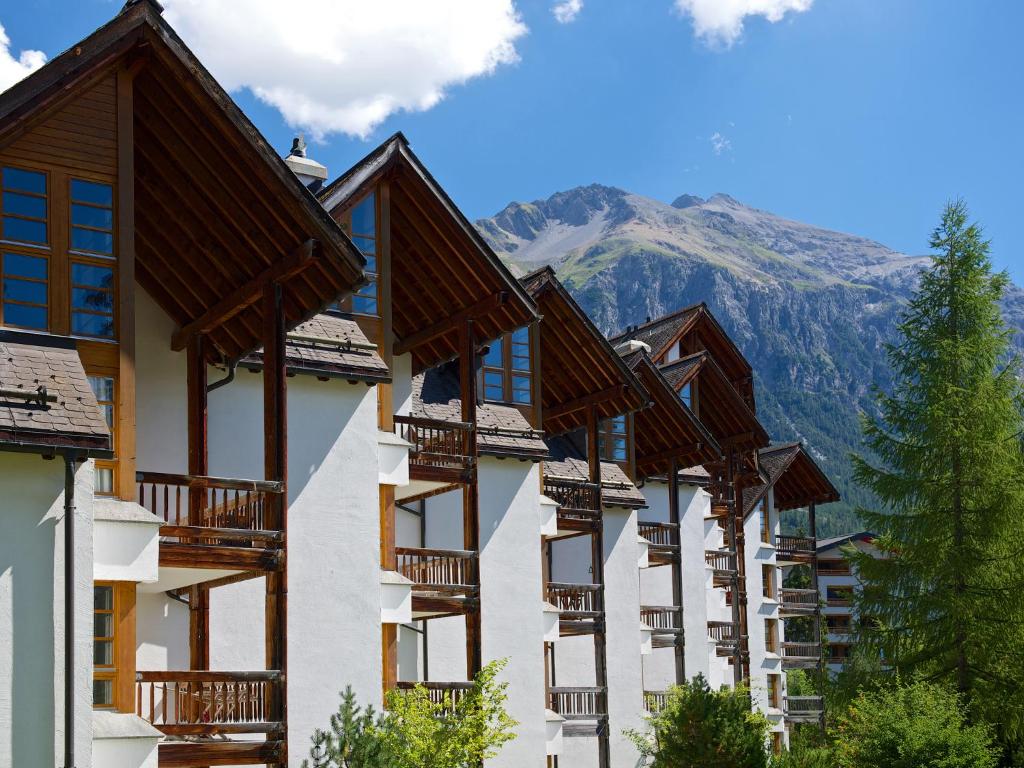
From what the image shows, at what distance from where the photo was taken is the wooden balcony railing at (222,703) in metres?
20.3

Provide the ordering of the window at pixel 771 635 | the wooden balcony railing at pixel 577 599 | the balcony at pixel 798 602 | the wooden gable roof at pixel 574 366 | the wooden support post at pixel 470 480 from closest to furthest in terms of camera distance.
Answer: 1. the wooden support post at pixel 470 480
2. the wooden gable roof at pixel 574 366
3. the wooden balcony railing at pixel 577 599
4. the balcony at pixel 798 602
5. the window at pixel 771 635

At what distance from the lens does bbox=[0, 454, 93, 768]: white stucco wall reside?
1694 cm

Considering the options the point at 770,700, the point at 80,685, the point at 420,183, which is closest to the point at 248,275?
the point at 420,183

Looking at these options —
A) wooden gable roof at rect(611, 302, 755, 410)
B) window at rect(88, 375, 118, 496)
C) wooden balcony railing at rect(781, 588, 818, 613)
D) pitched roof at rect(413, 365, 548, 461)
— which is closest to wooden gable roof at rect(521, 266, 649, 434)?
pitched roof at rect(413, 365, 548, 461)

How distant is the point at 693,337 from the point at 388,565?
24.8 meters

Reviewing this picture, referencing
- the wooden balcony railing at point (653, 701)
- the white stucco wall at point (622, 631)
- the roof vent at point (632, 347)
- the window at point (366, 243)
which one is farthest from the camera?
the roof vent at point (632, 347)

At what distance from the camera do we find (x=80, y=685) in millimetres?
17312

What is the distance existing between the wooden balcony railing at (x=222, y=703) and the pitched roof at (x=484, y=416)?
10588 mm

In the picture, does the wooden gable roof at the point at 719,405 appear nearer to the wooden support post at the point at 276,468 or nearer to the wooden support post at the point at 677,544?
the wooden support post at the point at 677,544

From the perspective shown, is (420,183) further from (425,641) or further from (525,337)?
(425,641)

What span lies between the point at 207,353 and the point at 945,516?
21632 mm

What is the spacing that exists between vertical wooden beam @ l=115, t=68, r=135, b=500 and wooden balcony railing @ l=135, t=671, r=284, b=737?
10.0ft

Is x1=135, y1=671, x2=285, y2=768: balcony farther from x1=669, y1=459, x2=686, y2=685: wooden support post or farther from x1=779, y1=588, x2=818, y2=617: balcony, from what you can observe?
x1=779, y1=588, x2=818, y2=617: balcony

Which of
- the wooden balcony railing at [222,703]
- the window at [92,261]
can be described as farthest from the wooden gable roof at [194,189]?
the wooden balcony railing at [222,703]
